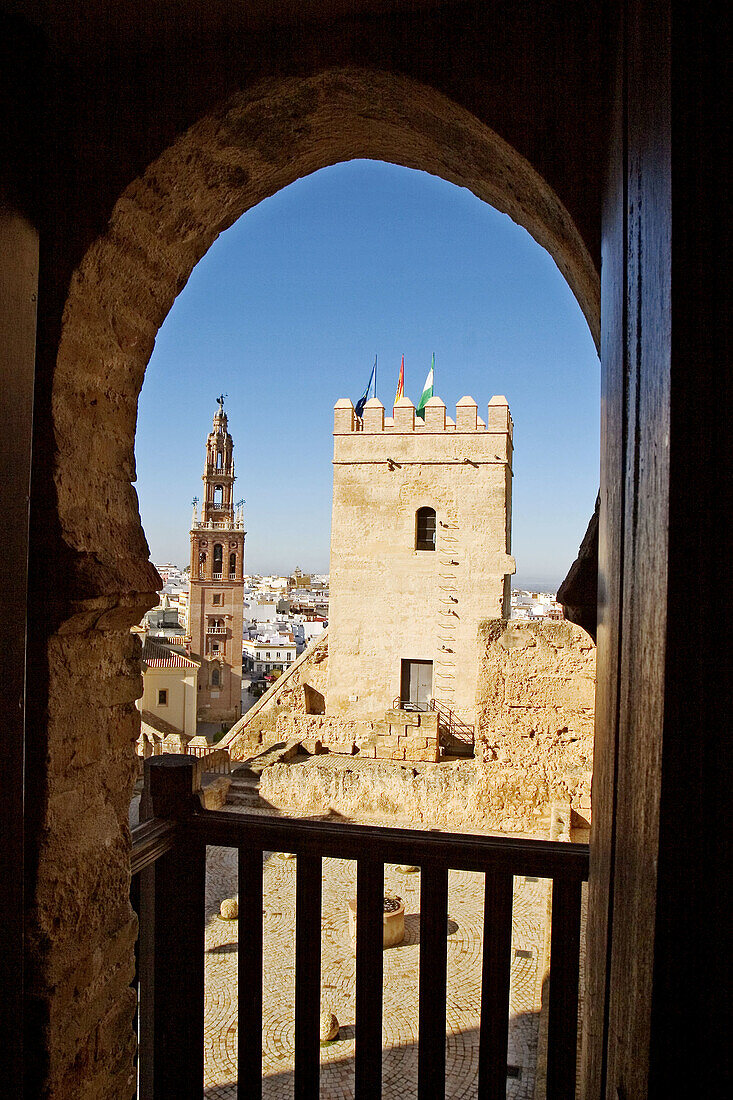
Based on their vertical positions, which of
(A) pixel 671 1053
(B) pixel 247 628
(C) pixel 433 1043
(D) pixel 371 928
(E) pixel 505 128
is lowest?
(B) pixel 247 628

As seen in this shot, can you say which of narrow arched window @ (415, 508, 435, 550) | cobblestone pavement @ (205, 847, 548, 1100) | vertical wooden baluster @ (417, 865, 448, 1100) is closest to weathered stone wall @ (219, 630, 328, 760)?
narrow arched window @ (415, 508, 435, 550)

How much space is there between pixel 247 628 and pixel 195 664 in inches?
1177

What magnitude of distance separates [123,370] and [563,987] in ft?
6.50

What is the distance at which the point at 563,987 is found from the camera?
5.76 ft

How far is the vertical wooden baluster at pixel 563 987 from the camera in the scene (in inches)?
68.9

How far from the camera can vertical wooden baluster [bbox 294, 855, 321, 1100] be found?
1887mm

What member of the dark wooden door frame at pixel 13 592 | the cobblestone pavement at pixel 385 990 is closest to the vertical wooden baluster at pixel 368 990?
the dark wooden door frame at pixel 13 592

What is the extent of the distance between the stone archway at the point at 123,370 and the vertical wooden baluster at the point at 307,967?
1.55ft

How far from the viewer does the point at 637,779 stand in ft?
2.03

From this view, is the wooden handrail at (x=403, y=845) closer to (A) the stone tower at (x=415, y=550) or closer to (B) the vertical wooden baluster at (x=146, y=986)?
(B) the vertical wooden baluster at (x=146, y=986)

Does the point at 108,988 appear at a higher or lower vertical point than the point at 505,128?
lower

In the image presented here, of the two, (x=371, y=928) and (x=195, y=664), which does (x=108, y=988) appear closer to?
(x=371, y=928)

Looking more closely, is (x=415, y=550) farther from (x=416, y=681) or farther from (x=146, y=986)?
(x=146, y=986)

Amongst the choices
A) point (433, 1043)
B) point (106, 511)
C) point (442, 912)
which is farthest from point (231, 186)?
point (433, 1043)
